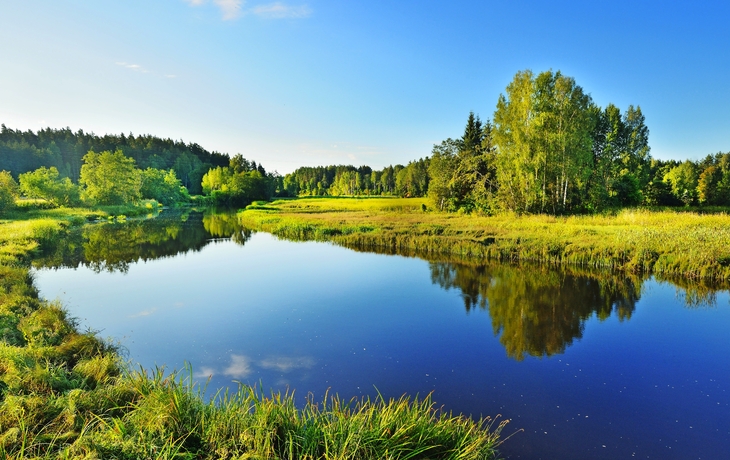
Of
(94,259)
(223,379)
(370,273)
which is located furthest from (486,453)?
(94,259)

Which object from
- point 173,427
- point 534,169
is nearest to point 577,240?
point 534,169

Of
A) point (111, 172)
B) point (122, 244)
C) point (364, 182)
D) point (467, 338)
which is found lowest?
point (467, 338)

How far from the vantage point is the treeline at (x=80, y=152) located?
2709 inches

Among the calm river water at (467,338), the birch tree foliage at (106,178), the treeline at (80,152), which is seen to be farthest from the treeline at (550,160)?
the treeline at (80,152)

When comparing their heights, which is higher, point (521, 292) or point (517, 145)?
point (517, 145)

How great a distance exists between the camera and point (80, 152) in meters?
84.8

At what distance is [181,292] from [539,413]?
12.2m

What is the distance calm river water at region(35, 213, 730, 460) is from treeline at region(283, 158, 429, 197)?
6541 centimetres

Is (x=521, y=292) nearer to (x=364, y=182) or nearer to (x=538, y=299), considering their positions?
(x=538, y=299)

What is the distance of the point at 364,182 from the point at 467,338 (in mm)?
114984

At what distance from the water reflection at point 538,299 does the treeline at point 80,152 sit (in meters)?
73.4

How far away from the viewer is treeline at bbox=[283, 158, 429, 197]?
8550 cm

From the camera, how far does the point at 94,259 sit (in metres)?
19.0

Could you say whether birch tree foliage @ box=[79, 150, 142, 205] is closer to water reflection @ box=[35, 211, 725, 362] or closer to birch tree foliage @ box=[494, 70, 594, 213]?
water reflection @ box=[35, 211, 725, 362]
